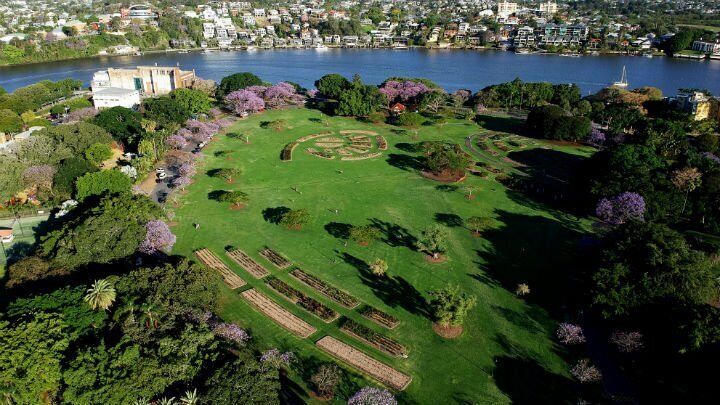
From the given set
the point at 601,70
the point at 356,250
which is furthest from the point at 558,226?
the point at 601,70

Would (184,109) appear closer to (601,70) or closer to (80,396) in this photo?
(80,396)

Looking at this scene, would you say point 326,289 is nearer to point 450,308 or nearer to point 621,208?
point 450,308

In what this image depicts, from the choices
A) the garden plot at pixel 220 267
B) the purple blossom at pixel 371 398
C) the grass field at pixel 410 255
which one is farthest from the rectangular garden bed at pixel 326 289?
the purple blossom at pixel 371 398

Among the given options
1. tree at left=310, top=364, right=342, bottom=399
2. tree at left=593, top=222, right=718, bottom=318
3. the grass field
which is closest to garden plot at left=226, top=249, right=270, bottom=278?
the grass field

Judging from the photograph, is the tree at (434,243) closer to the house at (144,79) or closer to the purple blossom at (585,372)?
the purple blossom at (585,372)

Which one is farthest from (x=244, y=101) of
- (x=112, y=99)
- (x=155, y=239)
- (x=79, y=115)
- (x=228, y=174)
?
(x=155, y=239)
